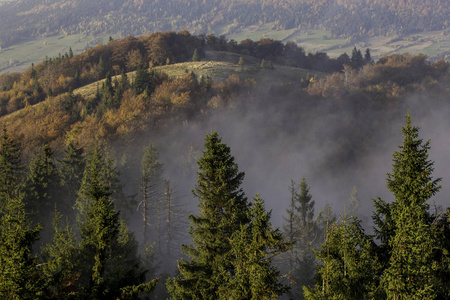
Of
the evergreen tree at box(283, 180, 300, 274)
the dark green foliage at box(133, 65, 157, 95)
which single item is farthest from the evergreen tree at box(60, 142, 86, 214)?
the dark green foliage at box(133, 65, 157, 95)

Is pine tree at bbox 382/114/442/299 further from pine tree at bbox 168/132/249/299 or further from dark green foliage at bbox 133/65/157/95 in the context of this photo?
dark green foliage at bbox 133/65/157/95

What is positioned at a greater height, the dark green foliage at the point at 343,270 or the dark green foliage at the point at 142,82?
the dark green foliage at the point at 142,82

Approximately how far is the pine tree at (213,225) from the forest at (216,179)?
0.27 ft

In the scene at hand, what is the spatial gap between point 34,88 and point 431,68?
14317 cm

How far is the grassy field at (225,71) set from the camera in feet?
325

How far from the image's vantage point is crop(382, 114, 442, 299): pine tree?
41.5ft

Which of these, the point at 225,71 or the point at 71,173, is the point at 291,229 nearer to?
the point at 71,173

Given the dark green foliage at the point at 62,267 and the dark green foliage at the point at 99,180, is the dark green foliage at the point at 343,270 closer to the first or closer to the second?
the dark green foliage at the point at 62,267

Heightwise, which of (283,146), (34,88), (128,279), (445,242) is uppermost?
(34,88)

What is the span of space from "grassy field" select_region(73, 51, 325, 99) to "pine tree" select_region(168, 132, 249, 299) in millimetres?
76765

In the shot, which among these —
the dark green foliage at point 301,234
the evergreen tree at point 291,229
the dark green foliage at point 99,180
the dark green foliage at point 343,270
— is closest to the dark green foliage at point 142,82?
the dark green foliage at point 99,180

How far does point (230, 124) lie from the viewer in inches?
3494

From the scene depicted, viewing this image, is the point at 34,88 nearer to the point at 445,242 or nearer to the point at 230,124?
the point at 230,124

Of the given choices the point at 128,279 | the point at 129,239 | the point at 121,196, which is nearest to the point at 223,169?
the point at 128,279
